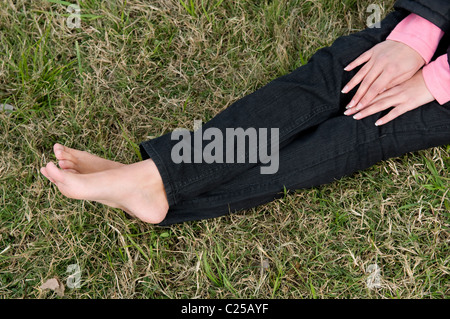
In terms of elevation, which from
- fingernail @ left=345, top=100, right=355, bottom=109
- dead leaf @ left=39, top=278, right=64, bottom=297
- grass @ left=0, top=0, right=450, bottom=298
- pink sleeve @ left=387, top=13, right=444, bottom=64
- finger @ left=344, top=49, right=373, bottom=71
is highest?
pink sleeve @ left=387, top=13, right=444, bottom=64

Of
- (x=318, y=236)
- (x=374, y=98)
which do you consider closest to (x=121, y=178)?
(x=318, y=236)

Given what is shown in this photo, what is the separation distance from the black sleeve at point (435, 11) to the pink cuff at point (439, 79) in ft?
0.38

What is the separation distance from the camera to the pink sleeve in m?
A: 1.61

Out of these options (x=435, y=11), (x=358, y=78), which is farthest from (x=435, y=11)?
(x=358, y=78)

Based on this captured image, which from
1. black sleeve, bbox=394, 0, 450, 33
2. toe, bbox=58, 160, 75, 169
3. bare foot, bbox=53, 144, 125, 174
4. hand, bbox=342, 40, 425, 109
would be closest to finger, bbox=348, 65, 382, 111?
hand, bbox=342, 40, 425, 109

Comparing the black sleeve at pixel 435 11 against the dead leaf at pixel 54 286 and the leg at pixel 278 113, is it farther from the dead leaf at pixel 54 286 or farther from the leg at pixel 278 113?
the dead leaf at pixel 54 286

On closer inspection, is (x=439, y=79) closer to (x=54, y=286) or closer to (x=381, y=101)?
(x=381, y=101)

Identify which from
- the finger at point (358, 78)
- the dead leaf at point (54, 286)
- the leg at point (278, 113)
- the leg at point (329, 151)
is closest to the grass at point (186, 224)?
the dead leaf at point (54, 286)

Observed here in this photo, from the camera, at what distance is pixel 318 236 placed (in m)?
1.67

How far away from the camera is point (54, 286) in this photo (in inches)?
62.4

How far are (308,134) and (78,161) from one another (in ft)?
2.62

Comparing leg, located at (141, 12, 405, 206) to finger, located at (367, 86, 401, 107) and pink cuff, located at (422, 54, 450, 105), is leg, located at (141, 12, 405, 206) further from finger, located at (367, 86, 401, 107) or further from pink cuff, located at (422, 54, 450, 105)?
pink cuff, located at (422, 54, 450, 105)

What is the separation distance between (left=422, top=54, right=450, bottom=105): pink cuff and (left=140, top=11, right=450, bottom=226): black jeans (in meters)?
0.03
